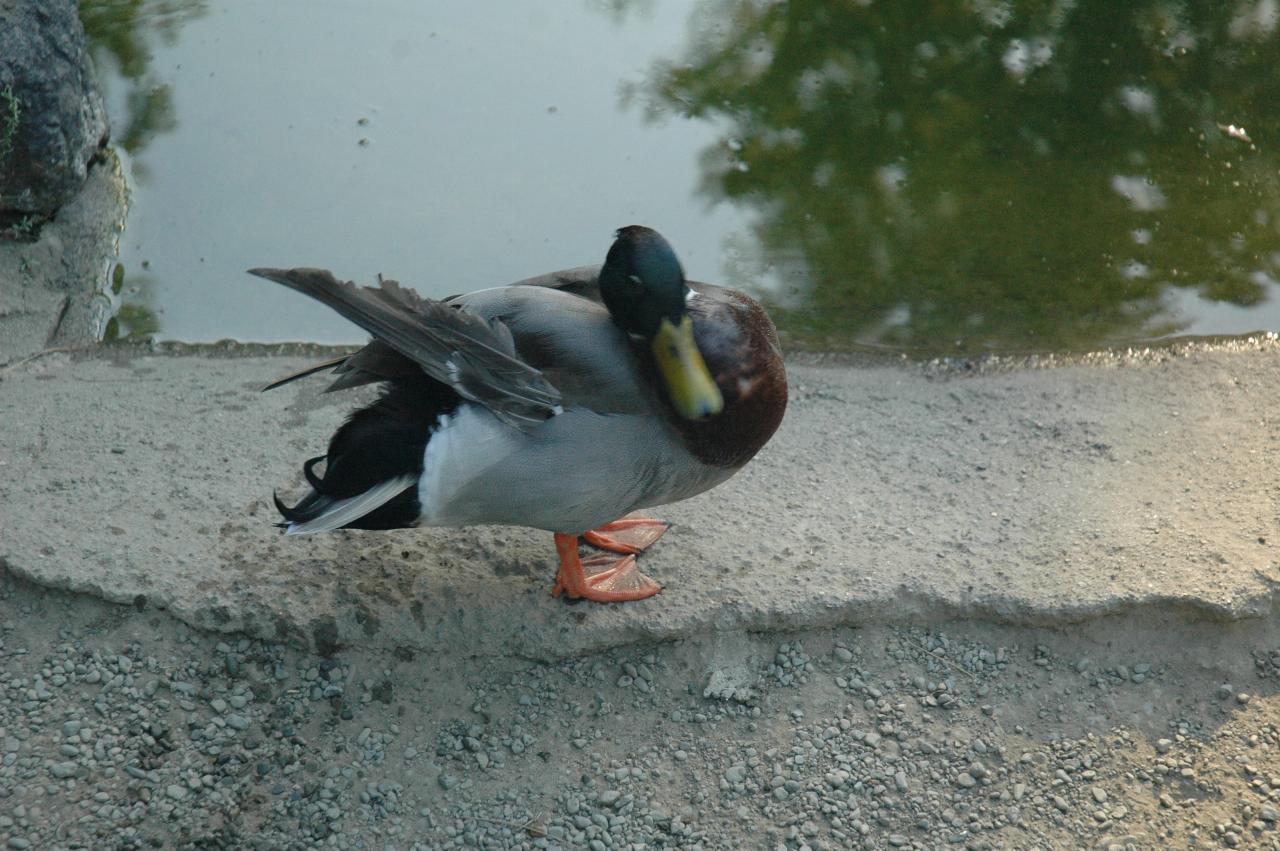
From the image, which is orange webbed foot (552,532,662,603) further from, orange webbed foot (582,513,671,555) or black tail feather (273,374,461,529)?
black tail feather (273,374,461,529)

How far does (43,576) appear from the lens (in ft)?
9.51

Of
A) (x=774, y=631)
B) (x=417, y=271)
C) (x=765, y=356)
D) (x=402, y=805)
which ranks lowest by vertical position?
(x=402, y=805)

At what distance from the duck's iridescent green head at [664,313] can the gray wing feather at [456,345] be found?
0.83 ft

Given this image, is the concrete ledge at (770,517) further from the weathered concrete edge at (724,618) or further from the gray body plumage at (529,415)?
the gray body plumage at (529,415)

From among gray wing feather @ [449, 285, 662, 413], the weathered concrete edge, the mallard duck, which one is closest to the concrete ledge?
the weathered concrete edge

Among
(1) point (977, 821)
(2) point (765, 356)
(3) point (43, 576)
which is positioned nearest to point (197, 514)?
(3) point (43, 576)

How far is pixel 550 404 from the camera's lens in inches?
105

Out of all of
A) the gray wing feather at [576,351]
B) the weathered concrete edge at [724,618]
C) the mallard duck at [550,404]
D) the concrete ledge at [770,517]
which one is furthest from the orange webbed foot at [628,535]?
the gray wing feather at [576,351]

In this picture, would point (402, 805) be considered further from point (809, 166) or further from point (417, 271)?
point (809, 166)

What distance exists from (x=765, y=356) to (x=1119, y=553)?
1.12 m

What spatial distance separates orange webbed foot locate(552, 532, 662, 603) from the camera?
3.02 metres

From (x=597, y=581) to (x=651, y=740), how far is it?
1.42ft

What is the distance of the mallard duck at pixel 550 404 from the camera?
263 cm

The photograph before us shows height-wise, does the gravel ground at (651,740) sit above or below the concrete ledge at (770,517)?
below
